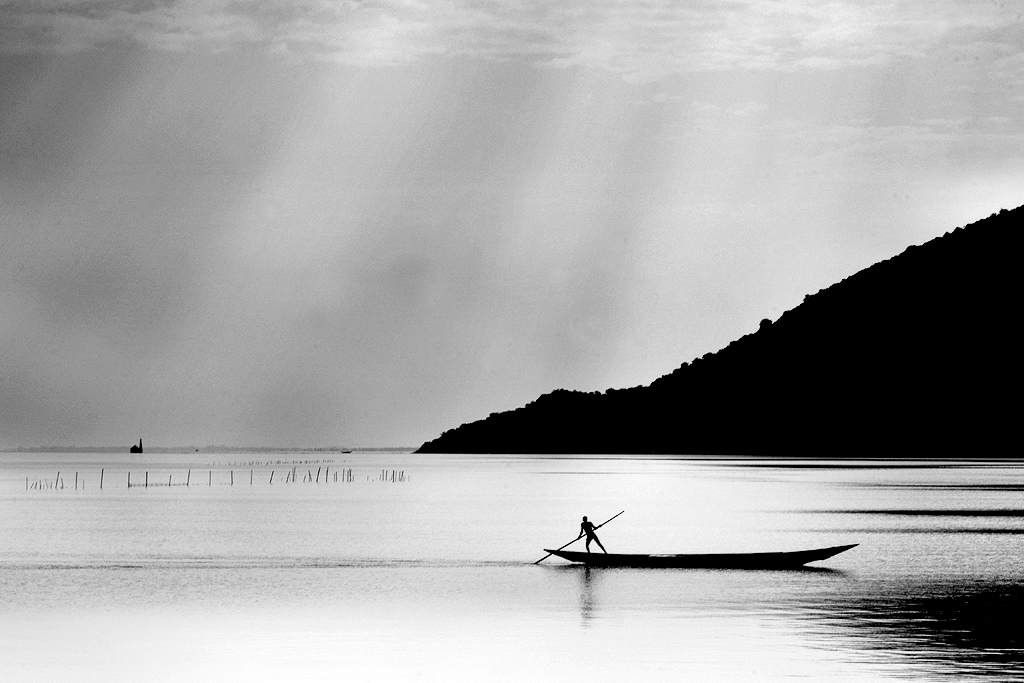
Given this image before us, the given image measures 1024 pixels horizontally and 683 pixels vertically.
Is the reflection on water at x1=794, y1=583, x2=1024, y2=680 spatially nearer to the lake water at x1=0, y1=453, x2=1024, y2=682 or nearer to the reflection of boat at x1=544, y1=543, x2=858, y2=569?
the lake water at x1=0, y1=453, x2=1024, y2=682

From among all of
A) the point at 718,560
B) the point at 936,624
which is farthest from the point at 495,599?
the point at 936,624

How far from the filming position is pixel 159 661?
35.5 m

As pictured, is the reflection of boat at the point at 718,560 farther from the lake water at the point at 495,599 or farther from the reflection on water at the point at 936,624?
the reflection on water at the point at 936,624

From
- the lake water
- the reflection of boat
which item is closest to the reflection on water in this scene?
the lake water

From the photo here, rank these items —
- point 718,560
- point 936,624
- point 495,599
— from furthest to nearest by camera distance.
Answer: point 718,560
point 495,599
point 936,624

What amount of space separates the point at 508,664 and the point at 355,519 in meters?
68.5

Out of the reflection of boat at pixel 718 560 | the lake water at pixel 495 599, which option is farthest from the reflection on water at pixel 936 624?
the reflection of boat at pixel 718 560

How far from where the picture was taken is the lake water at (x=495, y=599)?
34406 mm

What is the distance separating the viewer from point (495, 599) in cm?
4997

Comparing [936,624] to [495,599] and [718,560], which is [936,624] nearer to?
[495,599]

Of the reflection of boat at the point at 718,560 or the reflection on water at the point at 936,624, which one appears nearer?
the reflection on water at the point at 936,624

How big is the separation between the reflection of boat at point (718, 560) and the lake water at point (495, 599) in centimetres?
63

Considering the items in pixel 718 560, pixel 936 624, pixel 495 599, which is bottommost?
pixel 936 624

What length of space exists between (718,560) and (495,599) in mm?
11986
